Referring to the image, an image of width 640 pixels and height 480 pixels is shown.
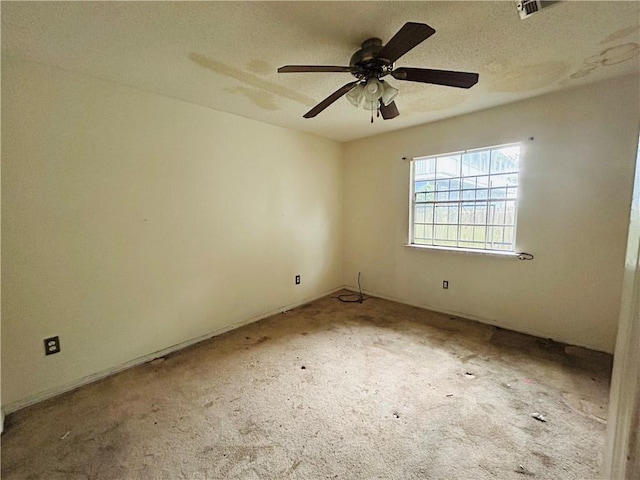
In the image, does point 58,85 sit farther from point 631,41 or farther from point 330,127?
point 631,41

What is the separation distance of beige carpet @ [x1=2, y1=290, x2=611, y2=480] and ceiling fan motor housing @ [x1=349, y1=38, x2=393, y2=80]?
2200 millimetres

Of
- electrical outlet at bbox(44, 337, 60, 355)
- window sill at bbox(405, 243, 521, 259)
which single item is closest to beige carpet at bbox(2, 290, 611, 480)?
electrical outlet at bbox(44, 337, 60, 355)

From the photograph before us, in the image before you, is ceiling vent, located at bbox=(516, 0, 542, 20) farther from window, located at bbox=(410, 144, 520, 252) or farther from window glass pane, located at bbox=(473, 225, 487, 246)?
window glass pane, located at bbox=(473, 225, 487, 246)

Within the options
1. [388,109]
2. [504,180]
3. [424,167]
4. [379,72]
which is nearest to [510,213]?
[504,180]

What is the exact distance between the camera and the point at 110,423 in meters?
1.74

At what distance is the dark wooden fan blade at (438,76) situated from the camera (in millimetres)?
1617

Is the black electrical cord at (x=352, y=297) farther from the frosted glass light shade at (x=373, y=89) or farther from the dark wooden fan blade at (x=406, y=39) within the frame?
the dark wooden fan blade at (x=406, y=39)

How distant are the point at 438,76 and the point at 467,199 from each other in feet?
6.51

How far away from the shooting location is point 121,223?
2285 mm

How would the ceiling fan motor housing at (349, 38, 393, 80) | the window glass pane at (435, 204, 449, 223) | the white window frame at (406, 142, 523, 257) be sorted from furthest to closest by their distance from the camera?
the window glass pane at (435, 204, 449, 223) < the white window frame at (406, 142, 523, 257) < the ceiling fan motor housing at (349, 38, 393, 80)

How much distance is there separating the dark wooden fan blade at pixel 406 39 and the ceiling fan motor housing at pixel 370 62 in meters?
0.09

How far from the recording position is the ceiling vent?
4.38 feet

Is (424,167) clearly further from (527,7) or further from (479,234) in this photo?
(527,7)

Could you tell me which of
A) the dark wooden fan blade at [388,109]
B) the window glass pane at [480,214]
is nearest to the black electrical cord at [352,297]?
the window glass pane at [480,214]
